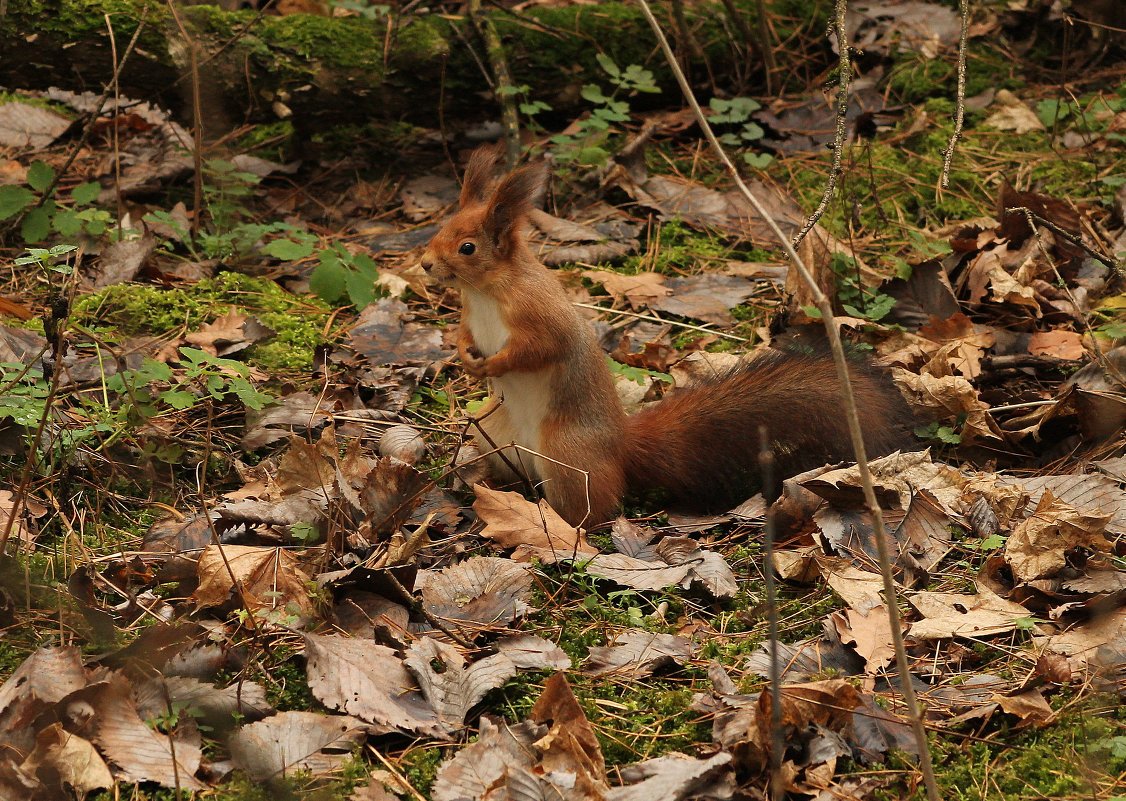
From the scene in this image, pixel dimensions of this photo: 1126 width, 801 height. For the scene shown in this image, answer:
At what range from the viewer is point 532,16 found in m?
5.36

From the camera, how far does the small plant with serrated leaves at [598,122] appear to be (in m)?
4.91

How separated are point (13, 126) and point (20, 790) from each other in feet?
13.8

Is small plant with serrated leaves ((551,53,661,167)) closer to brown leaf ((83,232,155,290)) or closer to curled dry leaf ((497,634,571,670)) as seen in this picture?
brown leaf ((83,232,155,290))

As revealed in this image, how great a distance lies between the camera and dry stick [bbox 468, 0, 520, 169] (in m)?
4.92

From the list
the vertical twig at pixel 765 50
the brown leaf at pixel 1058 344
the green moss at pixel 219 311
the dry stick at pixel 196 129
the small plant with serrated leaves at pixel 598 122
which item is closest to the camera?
the brown leaf at pixel 1058 344

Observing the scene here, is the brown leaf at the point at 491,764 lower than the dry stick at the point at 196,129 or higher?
lower

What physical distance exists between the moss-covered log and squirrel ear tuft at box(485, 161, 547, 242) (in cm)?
180

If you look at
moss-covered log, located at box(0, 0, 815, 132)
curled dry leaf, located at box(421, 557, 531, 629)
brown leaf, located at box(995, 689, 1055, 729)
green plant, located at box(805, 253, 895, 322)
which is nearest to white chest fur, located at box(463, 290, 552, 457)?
curled dry leaf, located at box(421, 557, 531, 629)

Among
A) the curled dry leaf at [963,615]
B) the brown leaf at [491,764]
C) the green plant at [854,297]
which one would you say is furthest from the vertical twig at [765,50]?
the brown leaf at [491,764]

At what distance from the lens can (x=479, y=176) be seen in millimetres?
3602

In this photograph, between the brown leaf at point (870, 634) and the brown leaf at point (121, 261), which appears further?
the brown leaf at point (121, 261)

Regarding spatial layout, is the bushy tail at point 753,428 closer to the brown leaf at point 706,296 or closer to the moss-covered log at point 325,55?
the brown leaf at point 706,296

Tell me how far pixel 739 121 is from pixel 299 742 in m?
3.87

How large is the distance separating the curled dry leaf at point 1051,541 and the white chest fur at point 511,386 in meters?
1.35
